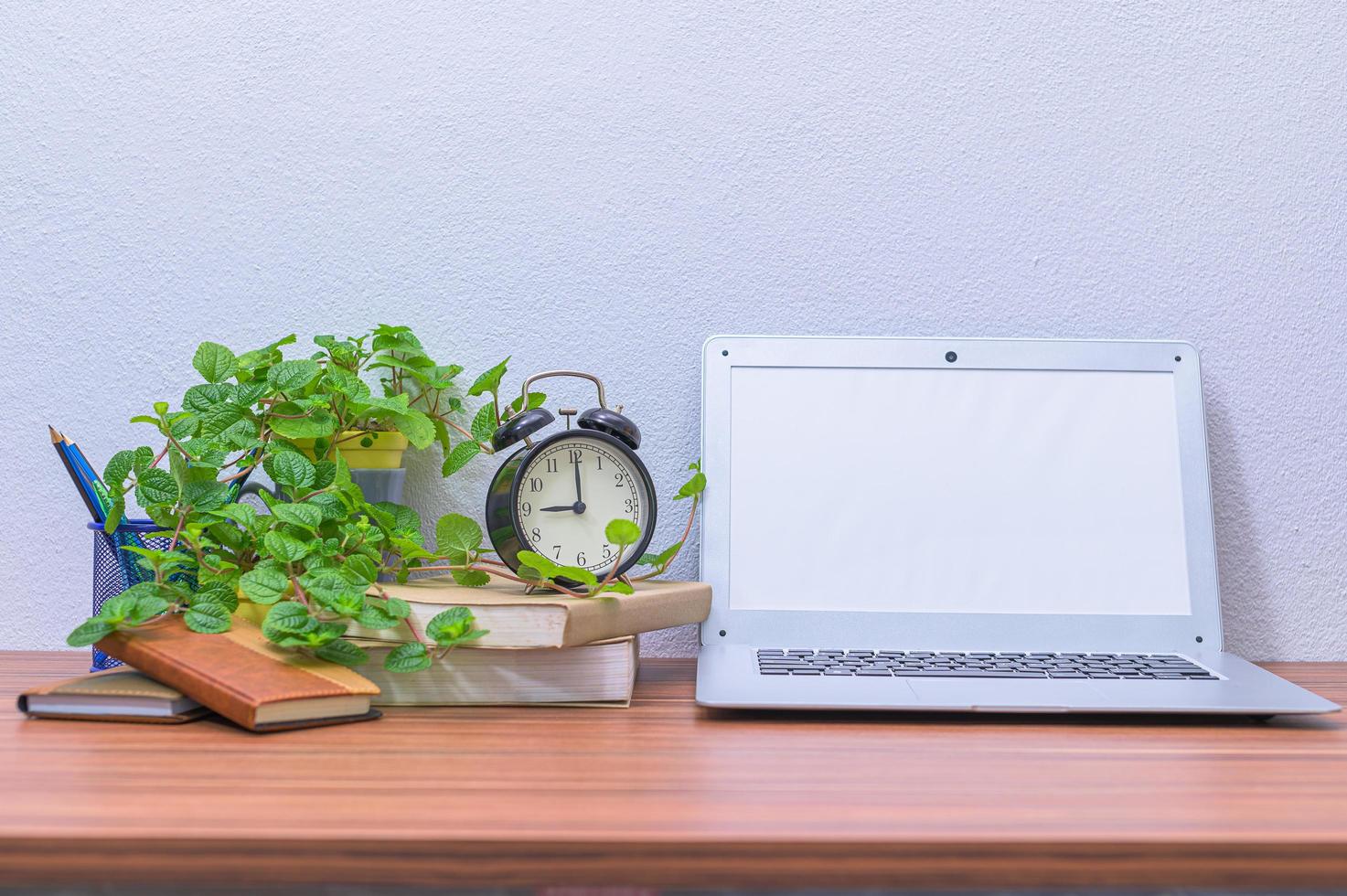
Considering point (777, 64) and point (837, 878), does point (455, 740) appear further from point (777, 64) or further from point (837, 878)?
point (777, 64)

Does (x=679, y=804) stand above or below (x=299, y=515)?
below

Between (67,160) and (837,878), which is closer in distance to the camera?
(837,878)

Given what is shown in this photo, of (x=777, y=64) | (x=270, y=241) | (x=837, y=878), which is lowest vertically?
(x=837, y=878)

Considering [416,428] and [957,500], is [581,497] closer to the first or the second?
[416,428]

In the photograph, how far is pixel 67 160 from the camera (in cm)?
100

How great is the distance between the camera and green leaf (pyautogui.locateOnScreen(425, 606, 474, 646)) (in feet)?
2.19

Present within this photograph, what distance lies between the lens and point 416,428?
2.79 feet

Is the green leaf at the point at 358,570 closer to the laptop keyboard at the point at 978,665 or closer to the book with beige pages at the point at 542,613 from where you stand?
the book with beige pages at the point at 542,613

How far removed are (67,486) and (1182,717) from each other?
1.08 meters

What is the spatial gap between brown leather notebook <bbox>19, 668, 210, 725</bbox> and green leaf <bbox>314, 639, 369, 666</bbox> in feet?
0.31

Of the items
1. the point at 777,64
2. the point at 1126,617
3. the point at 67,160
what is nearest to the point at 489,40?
the point at 777,64

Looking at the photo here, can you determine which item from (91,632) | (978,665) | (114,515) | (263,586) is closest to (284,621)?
(263,586)

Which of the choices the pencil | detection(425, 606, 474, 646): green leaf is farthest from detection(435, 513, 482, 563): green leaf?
the pencil

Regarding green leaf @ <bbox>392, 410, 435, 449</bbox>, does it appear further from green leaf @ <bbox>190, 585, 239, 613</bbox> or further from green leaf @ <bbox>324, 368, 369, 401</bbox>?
green leaf @ <bbox>190, 585, 239, 613</bbox>
